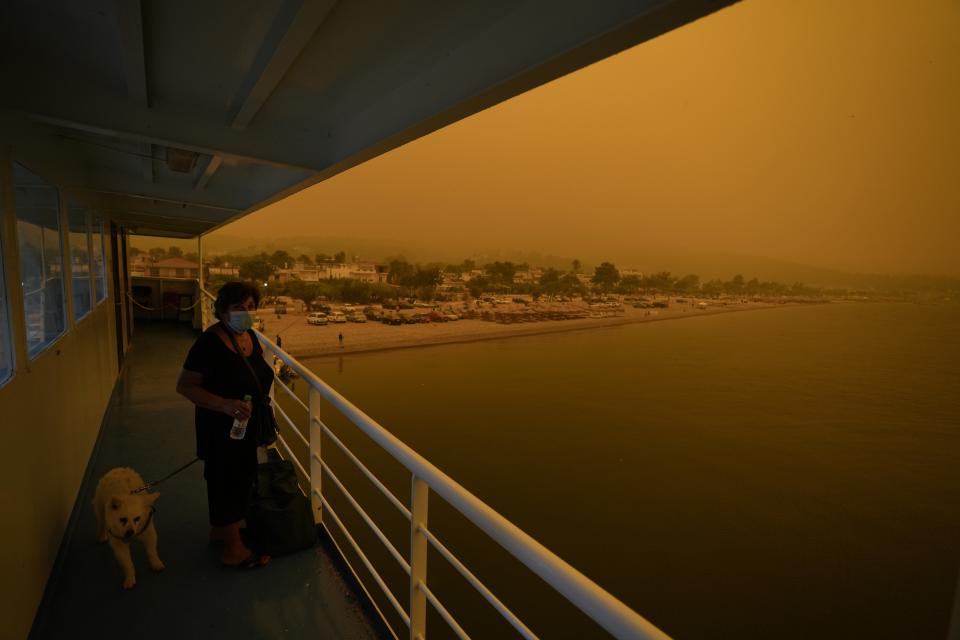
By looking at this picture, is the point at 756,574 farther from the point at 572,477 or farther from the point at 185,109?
the point at 185,109

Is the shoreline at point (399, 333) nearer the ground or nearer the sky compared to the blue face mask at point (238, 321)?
nearer the ground

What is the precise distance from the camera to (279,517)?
1.82m

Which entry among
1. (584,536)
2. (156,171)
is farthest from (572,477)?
(156,171)

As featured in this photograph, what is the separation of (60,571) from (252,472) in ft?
2.42

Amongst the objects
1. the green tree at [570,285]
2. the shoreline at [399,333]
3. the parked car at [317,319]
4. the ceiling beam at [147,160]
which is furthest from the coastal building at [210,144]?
the green tree at [570,285]

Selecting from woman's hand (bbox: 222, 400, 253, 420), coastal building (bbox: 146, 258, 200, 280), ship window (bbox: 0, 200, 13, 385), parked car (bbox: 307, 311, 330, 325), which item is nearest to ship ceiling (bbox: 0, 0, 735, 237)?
ship window (bbox: 0, 200, 13, 385)

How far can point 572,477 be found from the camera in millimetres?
31812

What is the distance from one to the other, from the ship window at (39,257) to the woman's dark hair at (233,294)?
0.58m

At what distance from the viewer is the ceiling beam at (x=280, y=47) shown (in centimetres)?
121

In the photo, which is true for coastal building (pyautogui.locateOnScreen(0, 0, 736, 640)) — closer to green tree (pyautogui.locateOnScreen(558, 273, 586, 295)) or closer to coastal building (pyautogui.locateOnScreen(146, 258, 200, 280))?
coastal building (pyautogui.locateOnScreen(146, 258, 200, 280))

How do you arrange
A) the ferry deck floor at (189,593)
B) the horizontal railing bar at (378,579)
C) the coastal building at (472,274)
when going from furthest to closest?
the coastal building at (472,274) < the ferry deck floor at (189,593) < the horizontal railing bar at (378,579)

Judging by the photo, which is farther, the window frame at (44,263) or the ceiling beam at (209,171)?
the ceiling beam at (209,171)

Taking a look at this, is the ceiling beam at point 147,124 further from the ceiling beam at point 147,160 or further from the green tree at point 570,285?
the green tree at point 570,285

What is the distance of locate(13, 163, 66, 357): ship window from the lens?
1625 millimetres
